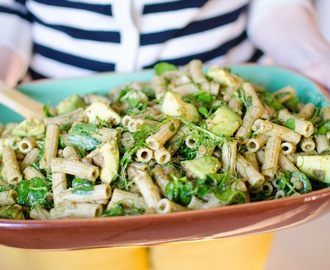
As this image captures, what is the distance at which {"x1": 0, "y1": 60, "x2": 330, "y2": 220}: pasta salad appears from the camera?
2.10 ft

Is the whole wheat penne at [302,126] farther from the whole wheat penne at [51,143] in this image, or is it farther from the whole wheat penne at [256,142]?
the whole wheat penne at [51,143]

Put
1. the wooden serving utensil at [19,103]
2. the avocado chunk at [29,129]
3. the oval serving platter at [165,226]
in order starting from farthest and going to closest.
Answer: the wooden serving utensil at [19,103], the avocado chunk at [29,129], the oval serving platter at [165,226]

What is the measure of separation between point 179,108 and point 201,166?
116 mm

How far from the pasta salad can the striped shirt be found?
0.21 meters

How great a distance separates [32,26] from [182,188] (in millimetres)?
626

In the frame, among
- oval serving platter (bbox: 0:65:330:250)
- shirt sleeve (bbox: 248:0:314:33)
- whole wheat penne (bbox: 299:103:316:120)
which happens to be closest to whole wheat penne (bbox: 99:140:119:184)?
oval serving platter (bbox: 0:65:330:250)

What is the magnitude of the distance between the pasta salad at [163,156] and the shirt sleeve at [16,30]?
10.3 inches

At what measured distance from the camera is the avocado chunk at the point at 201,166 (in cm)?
65

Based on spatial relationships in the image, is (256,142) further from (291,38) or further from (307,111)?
(291,38)

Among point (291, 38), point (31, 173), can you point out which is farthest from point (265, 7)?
point (31, 173)

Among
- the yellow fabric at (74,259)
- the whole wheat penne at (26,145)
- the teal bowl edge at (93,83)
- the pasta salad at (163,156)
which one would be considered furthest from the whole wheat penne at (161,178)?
the teal bowl edge at (93,83)

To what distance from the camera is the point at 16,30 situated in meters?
1.04

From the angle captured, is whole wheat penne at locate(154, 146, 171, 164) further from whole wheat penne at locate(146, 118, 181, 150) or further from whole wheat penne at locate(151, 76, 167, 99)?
whole wheat penne at locate(151, 76, 167, 99)

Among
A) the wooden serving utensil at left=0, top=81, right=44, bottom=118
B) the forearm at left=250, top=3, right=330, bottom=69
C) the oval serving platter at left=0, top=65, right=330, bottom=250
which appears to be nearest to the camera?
the oval serving platter at left=0, top=65, right=330, bottom=250
